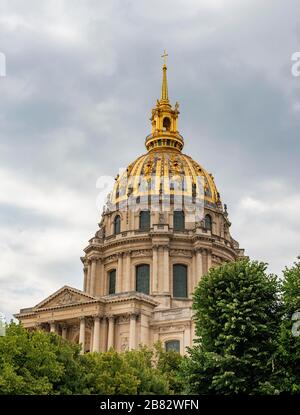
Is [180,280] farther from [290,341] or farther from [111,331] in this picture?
[290,341]

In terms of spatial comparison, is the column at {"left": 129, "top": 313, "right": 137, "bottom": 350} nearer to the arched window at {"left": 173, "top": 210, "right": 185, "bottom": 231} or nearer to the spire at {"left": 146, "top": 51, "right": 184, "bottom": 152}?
the arched window at {"left": 173, "top": 210, "right": 185, "bottom": 231}

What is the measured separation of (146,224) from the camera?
97875 mm

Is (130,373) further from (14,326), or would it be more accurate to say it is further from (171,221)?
(171,221)

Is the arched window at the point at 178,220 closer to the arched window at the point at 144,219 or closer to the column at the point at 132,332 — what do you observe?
the arched window at the point at 144,219

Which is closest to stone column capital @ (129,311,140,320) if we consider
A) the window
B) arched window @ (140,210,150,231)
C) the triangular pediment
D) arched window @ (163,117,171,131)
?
the triangular pediment

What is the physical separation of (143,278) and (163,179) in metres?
15.8

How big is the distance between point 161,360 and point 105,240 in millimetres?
36246

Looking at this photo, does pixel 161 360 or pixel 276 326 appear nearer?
pixel 276 326

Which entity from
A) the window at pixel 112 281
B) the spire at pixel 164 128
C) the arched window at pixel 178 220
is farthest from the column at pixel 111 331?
the spire at pixel 164 128

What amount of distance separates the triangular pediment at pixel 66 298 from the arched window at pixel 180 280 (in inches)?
607

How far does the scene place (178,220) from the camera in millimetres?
98062

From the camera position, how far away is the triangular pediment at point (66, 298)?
81875 millimetres

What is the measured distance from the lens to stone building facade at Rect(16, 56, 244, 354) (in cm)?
7956
